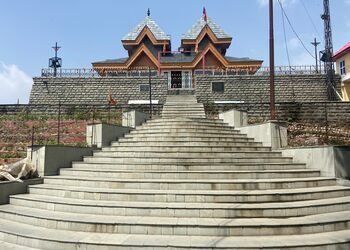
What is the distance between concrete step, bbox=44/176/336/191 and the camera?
6.77 m

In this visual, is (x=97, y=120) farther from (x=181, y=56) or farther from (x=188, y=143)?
(x=181, y=56)

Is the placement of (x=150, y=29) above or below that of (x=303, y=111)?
above

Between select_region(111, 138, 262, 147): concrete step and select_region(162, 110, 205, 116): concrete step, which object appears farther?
select_region(162, 110, 205, 116): concrete step

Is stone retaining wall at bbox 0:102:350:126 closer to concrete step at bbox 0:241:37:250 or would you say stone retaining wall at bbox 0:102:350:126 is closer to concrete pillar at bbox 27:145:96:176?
concrete pillar at bbox 27:145:96:176

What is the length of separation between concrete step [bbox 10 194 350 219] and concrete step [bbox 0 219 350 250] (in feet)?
2.07

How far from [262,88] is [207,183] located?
61.5ft

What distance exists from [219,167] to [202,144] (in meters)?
2.03

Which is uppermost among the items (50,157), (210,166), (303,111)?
(303,111)

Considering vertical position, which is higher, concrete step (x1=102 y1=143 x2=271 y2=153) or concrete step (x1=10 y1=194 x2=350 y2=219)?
concrete step (x1=102 y1=143 x2=271 y2=153)

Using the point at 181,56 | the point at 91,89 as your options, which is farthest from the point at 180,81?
the point at 91,89

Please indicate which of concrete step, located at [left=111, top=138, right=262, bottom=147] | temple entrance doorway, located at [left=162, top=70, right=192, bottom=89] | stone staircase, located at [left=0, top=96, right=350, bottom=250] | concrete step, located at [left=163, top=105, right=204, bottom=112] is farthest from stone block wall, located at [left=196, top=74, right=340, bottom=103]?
stone staircase, located at [left=0, top=96, right=350, bottom=250]

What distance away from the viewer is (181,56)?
103ft

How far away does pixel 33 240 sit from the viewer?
17.6 feet

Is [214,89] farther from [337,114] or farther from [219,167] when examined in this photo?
[219,167]
